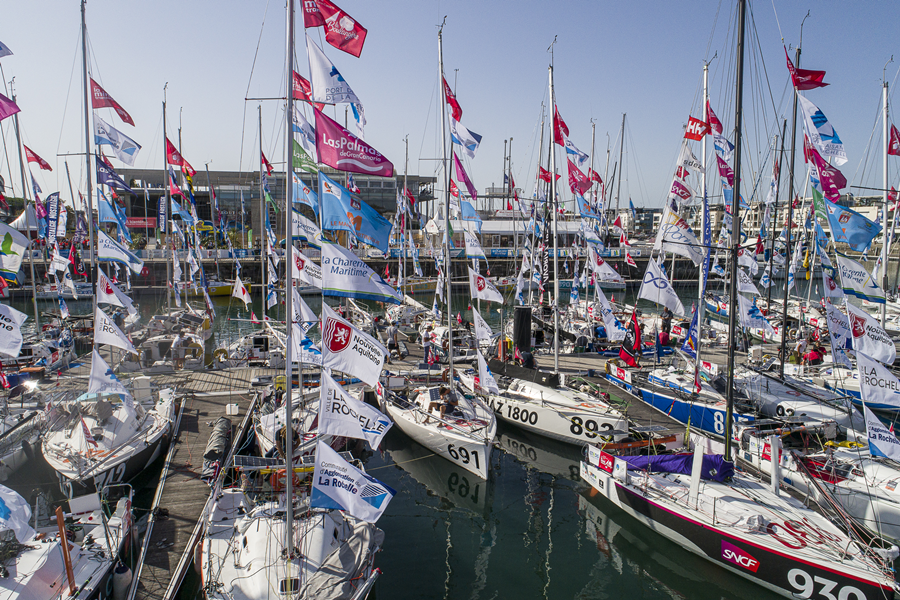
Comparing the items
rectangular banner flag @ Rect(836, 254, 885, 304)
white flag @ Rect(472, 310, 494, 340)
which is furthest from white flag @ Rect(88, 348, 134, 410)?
rectangular banner flag @ Rect(836, 254, 885, 304)

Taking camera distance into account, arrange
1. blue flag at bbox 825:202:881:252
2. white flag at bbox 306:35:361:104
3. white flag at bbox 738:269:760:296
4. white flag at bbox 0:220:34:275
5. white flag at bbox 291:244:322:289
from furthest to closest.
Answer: white flag at bbox 738:269:760:296
blue flag at bbox 825:202:881:252
white flag at bbox 0:220:34:275
white flag at bbox 291:244:322:289
white flag at bbox 306:35:361:104

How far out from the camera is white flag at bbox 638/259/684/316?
1680 cm

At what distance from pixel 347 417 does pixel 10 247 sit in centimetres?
997

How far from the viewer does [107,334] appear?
14.2 m

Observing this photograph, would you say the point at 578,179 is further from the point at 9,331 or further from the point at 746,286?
Answer: the point at 9,331

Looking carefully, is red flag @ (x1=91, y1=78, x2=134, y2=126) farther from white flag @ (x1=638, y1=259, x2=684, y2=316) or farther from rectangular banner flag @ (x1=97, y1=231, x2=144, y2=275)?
white flag @ (x1=638, y1=259, x2=684, y2=316)

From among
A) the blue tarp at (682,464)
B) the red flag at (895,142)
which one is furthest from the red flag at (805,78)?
the red flag at (895,142)

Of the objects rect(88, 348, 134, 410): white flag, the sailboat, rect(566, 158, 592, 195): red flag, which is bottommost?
the sailboat

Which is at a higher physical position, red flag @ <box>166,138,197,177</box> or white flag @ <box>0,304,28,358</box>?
red flag @ <box>166,138,197,177</box>

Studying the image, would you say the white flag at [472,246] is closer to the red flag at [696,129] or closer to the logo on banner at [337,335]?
the red flag at [696,129]

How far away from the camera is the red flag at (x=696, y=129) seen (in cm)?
1867

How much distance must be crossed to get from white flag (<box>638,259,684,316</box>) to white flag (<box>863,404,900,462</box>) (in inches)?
239

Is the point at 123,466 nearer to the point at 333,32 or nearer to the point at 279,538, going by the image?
the point at 279,538

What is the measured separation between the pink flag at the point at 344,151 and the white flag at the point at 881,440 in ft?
37.2
